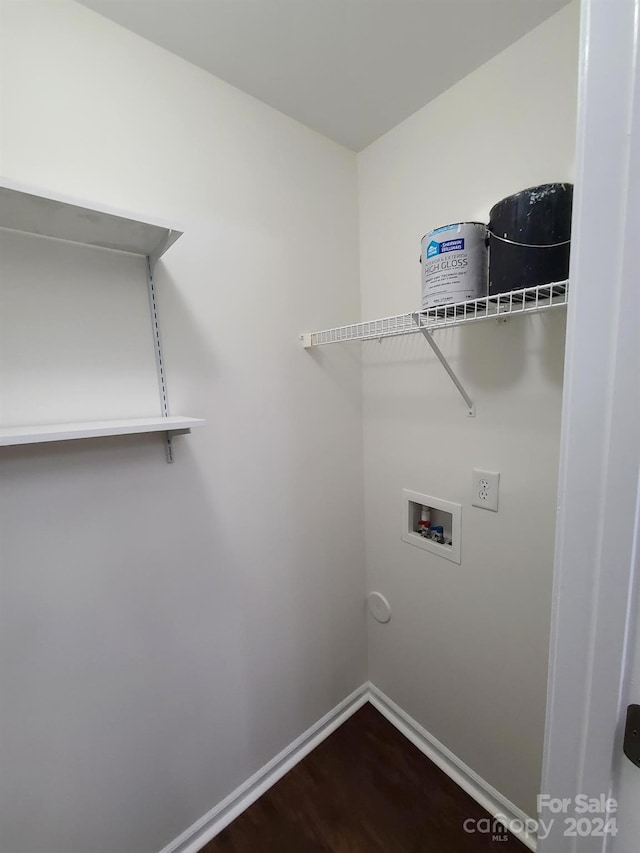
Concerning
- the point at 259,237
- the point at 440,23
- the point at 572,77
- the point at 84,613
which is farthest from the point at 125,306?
the point at 572,77

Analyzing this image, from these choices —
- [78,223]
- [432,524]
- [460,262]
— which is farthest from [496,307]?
[78,223]

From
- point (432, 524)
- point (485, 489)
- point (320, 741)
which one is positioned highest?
point (485, 489)

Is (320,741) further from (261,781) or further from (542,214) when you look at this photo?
(542,214)

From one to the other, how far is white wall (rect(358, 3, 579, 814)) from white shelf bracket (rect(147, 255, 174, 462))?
88cm

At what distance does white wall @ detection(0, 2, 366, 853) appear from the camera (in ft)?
2.91

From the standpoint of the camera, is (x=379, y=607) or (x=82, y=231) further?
(x=379, y=607)

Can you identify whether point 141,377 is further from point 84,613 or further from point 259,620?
point 259,620

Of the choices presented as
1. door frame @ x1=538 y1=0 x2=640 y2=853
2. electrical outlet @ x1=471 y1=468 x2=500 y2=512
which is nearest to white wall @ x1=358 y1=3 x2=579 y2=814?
electrical outlet @ x1=471 y1=468 x2=500 y2=512

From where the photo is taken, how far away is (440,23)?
0.96 meters

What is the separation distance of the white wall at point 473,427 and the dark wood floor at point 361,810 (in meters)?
0.15

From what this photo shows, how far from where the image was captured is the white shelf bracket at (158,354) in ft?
3.36

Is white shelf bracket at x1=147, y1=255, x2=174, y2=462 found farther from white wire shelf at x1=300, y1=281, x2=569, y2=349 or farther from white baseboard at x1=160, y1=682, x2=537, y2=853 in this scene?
white baseboard at x1=160, y1=682, x2=537, y2=853

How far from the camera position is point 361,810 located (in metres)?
1.29

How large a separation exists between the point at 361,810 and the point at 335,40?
2.54 metres
